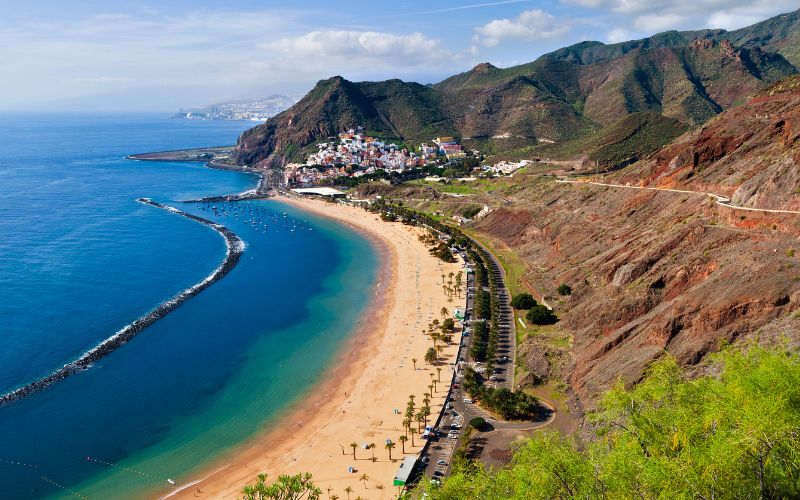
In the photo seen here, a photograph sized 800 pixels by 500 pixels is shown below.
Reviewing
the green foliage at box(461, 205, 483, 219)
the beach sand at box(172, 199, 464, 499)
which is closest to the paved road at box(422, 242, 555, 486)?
the beach sand at box(172, 199, 464, 499)

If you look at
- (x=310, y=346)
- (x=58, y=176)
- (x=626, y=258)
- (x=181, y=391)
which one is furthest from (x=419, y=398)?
(x=58, y=176)

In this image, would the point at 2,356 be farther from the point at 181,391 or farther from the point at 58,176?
the point at 58,176

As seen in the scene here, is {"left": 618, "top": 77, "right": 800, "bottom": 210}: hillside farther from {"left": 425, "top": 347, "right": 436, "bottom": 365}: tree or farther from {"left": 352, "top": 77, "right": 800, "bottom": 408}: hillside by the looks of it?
{"left": 425, "top": 347, "right": 436, "bottom": 365}: tree

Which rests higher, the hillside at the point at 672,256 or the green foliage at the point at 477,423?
the hillside at the point at 672,256

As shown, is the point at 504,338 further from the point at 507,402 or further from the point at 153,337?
the point at 153,337

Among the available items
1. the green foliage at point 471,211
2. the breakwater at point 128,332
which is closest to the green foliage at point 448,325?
the breakwater at point 128,332

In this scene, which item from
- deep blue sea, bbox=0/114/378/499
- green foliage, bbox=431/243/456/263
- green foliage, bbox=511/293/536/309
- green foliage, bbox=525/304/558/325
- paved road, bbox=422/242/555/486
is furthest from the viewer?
green foliage, bbox=431/243/456/263

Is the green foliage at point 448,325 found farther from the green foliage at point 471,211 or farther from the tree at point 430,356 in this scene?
the green foliage at point 471,211
